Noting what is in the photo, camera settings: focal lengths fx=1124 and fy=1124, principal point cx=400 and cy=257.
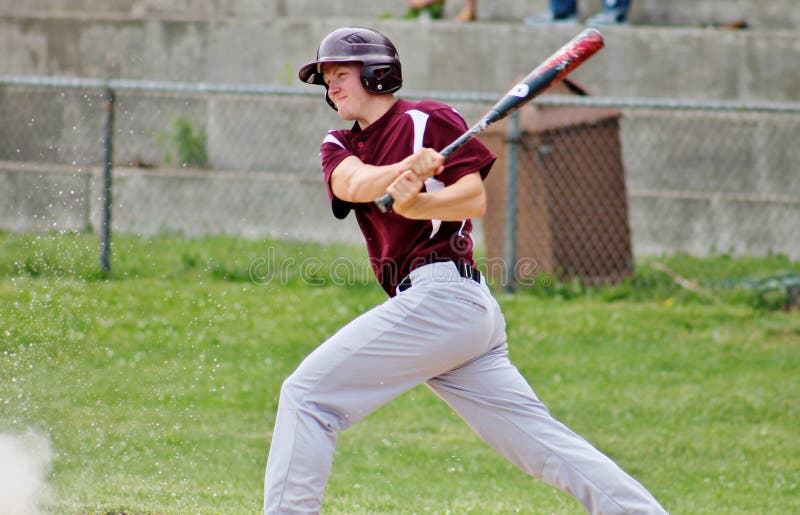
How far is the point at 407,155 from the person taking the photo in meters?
3.90

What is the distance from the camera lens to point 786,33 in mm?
11312

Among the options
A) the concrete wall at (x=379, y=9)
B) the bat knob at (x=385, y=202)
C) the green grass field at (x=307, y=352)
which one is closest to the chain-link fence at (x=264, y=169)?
the green grass field at (x=307, y=352)

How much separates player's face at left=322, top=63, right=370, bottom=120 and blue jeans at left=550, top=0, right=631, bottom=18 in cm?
765

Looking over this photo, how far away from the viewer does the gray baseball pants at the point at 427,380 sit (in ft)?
12.1

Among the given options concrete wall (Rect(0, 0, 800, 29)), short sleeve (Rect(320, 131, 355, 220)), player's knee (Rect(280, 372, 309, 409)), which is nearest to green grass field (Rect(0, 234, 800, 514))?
player's knee (Rect(280, 372, 309, 409))

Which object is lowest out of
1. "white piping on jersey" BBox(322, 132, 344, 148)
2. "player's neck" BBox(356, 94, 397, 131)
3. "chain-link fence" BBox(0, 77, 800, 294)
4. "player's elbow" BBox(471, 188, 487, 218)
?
"chain-link fence" BBox(0, 77, 800, 294)

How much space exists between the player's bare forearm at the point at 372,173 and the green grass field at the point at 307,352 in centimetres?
189

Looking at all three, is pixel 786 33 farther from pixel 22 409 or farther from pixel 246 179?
pixel 22 409

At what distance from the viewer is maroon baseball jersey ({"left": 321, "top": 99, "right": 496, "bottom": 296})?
3873 mm

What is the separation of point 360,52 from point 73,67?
9.00 metres

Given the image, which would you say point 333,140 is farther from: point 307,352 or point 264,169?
point 264,169

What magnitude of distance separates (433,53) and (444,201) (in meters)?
8.00

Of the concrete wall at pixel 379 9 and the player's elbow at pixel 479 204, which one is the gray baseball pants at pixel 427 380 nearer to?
the player's elbow at pixel 479 204

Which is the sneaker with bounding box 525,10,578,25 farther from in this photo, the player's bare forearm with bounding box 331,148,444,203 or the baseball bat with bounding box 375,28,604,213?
the player's bare forearm with bounding box 331,148,444,203
